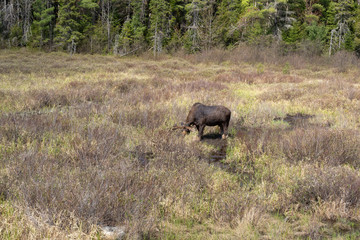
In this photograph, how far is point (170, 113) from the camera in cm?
773

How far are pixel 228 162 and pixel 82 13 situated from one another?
3771cm

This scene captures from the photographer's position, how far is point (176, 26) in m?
38.5

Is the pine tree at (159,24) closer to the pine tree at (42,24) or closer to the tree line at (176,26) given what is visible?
the tree line at (176,26)

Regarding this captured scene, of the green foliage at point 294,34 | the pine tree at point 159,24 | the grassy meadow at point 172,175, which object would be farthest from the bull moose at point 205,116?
the green foliage at point 294,34

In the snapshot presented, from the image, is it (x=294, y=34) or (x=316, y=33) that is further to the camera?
(x=294, y=34)

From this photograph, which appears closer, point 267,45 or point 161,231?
point 161,231

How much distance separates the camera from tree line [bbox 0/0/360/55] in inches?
1284

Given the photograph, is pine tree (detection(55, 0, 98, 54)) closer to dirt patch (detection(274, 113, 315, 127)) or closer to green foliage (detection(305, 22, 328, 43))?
green foliage (detection(305, 22, 328, 43))

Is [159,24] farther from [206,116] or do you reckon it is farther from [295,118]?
[206,116]

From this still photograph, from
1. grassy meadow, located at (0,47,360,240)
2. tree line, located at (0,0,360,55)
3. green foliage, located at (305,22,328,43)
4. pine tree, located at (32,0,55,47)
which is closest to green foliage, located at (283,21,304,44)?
tree line, located at (0,0,360,55)

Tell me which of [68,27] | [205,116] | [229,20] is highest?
[229,20]

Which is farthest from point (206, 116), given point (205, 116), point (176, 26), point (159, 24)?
point (176, 26)

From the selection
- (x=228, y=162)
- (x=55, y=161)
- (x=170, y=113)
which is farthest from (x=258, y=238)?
(x=170, y=113)

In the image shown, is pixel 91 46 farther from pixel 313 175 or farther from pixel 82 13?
pixel 313 175
